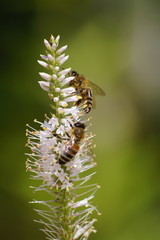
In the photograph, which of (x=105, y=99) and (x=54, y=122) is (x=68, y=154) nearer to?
(x=54, y=122)

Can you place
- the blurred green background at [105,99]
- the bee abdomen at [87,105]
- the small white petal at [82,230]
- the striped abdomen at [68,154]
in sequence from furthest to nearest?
the blurred green background at [105,99]
the bee abdomen at [87,105]
the small white petal at [82,230]
the striped abdomen at [68,154]

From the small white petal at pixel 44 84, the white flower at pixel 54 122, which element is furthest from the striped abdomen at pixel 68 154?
the small white petal at pixel 44 84

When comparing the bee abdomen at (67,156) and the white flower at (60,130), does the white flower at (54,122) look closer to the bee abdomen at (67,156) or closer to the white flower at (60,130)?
the white flower at (60,130)

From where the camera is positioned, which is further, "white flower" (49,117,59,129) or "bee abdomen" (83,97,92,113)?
"bee abdomen" (83,97,92,113)

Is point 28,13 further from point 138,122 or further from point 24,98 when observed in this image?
point 138,122

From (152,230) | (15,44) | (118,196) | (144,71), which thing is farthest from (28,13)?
(152,230)

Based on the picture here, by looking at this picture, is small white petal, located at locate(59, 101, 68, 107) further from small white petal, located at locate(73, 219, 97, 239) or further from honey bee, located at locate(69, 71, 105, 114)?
small white petal, located at locate(73, 219, 97, 239)

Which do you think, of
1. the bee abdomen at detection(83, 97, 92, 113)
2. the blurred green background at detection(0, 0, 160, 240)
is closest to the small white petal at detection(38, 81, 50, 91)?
the bee abdomen at detection(83, 97, 92, 113)
